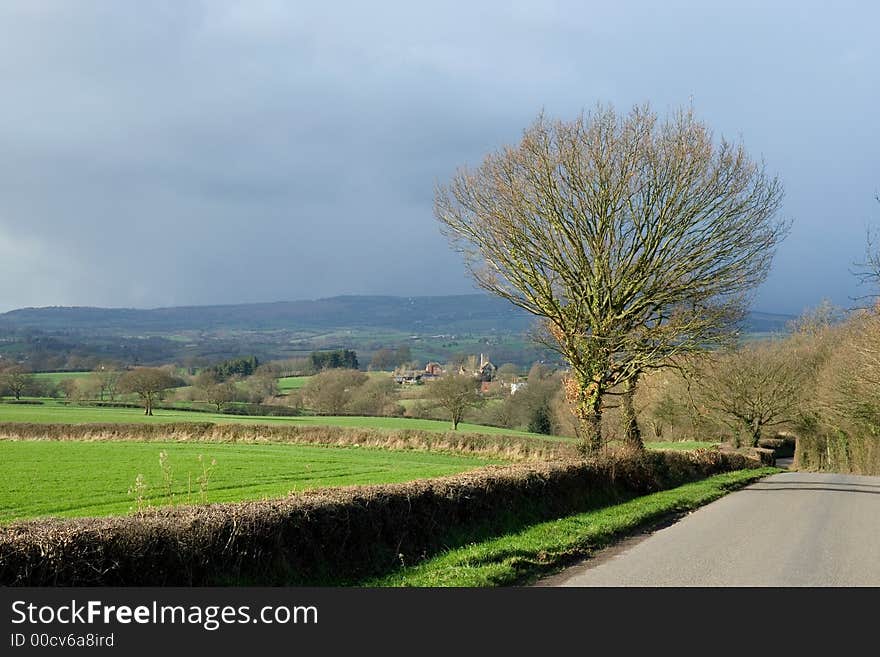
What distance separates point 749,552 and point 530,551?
394 cm

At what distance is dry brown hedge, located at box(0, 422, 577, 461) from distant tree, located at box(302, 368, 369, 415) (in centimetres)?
3816

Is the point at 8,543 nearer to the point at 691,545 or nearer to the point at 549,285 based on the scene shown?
the point at 691,545

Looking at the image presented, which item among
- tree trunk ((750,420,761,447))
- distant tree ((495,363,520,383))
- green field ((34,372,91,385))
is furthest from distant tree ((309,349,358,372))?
tree trunk ((750,420,761,447))

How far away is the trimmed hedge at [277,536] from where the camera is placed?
861 cm

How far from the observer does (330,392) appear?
99750 millimetres

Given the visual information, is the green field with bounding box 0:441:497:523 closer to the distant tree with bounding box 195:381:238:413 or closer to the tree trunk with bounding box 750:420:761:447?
the tree trunk with bounding box 750:420:761:447

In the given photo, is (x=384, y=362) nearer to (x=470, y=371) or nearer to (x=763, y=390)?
(x=470, y=371)

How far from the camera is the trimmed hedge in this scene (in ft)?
28.2

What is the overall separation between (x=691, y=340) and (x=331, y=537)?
19.7 meters

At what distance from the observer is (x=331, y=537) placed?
37.4 feet

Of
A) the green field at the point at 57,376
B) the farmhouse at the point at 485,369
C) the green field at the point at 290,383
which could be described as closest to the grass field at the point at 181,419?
the green field at the point at 57,376

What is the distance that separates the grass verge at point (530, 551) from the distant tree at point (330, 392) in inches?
3084

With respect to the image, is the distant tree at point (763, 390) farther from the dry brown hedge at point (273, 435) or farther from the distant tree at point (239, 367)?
the distant tree at point (239, 367)

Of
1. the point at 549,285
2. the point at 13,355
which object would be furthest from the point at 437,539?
the point at 13,355
